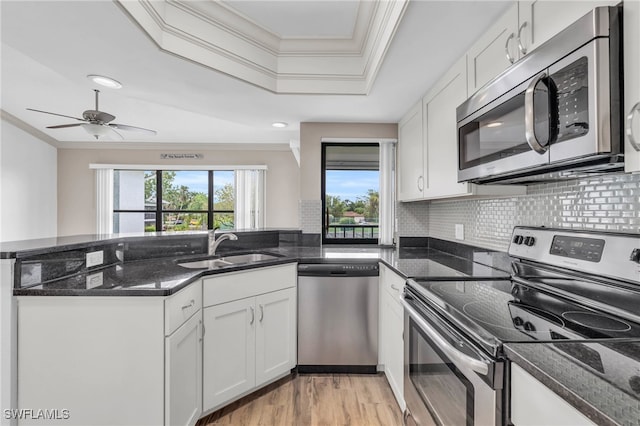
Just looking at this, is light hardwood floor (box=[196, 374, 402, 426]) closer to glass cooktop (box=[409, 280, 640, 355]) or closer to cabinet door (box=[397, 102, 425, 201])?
glass cooktop (box=[409, 280, 640, 355])

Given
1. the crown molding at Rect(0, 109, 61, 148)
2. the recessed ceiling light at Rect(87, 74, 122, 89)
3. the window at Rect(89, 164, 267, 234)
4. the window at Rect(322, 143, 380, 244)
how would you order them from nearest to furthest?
1. the recessed ceiling light at Rect(87, 74, 122, 89)
2. the window at Rect(322, 143, 380, 244)
3. the crown molding at Rect(0, 109, 61, 148)
4. the window at Rect(89, 164, 267, 234)

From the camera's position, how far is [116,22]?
4.83 ft

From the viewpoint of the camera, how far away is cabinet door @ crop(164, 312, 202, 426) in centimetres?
143

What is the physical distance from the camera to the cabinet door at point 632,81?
0.75 metres

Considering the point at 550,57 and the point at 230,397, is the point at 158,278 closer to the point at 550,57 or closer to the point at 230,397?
the point at 230,397

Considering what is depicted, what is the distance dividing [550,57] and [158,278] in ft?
5.86

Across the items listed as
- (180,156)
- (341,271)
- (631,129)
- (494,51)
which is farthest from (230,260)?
(180,156)

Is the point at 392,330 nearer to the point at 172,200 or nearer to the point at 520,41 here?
the point at 520,41

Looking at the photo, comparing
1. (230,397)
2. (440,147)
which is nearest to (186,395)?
(230,397)

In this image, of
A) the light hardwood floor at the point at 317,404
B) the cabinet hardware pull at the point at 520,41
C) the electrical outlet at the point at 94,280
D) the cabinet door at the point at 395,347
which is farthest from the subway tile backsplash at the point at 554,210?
the electrical outlet at the point at 94,280

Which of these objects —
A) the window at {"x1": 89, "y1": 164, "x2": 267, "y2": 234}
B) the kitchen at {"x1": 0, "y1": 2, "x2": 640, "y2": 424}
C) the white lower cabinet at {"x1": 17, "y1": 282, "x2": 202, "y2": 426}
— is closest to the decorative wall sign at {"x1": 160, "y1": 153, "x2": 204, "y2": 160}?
the kitchen at {"x1": 0, "y1": 2, "x2": 640, "y2": 424}

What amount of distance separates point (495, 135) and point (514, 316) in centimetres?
66

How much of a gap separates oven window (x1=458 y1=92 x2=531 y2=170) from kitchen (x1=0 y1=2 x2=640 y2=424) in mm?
164

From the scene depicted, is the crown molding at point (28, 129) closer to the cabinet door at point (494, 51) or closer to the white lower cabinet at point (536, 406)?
the cabinet door at point (494, 51)
